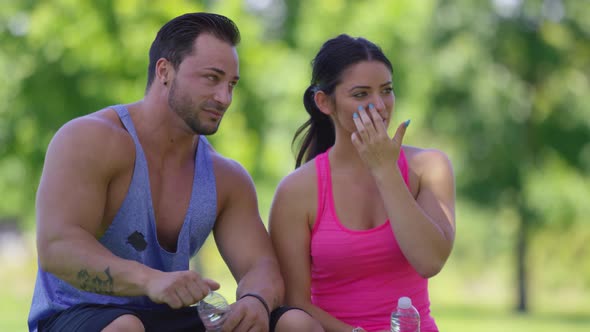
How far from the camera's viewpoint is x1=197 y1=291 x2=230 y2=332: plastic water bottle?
3.50 meters

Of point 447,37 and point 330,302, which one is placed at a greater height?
point 447,37

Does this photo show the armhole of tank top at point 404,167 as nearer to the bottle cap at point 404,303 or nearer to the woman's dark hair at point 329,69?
the woman's dark hair at point 329,69

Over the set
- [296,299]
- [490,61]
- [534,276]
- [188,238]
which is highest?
[490,61]

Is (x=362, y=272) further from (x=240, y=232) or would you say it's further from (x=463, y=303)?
(x=463, y=303)

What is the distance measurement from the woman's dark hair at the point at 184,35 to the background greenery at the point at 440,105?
7836 millimetres

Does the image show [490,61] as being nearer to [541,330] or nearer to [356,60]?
[541,330]

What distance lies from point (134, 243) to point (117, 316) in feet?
1.52

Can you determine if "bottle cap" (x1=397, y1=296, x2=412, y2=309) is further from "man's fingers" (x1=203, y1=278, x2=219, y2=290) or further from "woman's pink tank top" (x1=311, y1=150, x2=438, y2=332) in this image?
"man's fingers" (x1=203, y1=278, x2=219, y2=290)

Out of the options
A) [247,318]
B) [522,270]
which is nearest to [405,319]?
[247,318]

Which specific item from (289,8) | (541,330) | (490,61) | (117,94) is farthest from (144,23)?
(490,61)

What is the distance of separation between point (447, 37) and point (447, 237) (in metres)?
14.7

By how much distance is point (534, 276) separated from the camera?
68.8 ft

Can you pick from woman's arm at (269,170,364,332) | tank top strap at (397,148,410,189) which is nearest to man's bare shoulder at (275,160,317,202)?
woman's arm at (269,170,364,332)

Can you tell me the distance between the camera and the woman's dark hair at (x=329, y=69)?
3.99 m
